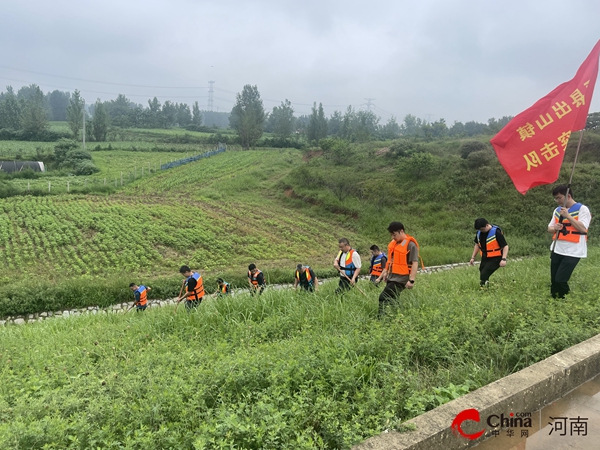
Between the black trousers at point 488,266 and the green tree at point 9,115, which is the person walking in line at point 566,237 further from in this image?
the green tree at point 9,115

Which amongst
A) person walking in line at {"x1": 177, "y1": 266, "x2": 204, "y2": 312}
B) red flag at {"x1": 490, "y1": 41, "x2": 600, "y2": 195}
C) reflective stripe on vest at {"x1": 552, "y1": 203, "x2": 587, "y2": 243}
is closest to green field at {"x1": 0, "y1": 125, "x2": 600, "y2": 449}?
person walking in line at {"x1": 177, "y1": 266, "x2": 204, "y2": 312}

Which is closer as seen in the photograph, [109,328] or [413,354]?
[413,354]

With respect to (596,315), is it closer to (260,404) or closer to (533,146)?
(533,146)

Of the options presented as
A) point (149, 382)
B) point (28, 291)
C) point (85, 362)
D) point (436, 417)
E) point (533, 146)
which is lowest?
point (28, 291)

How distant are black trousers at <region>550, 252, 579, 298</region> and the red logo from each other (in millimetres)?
3482

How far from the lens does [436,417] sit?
2.49 metres

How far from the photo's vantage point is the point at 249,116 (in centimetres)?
5428

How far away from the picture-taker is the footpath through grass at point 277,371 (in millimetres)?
2408

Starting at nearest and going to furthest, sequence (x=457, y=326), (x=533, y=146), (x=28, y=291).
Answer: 1. (x=457, y=326)
2. (x=533, y=146)
3. (x=28, y=291)

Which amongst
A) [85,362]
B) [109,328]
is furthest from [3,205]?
[85,362]

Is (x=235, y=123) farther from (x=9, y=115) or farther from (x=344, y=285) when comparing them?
(x=344, y=285)

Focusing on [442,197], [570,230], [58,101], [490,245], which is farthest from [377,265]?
[58,101]

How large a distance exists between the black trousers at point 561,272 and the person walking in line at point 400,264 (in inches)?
74.4

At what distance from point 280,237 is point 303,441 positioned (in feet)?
53.5
